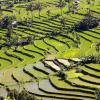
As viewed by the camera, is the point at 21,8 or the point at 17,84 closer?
the point at 17,84

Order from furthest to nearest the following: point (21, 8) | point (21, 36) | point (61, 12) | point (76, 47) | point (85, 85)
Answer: point (21, 8), point (61, 12), point (21, 36), point (76, 47), point (85, 85)

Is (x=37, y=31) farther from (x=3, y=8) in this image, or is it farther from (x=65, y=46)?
(x=3, y=8)

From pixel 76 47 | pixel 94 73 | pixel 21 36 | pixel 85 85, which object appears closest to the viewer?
pixel 85 85

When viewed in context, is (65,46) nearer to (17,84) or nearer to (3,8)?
(17,84)

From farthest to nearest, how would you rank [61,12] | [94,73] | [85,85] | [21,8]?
[21,8]
[61,12]
[94,73]
[85,85]

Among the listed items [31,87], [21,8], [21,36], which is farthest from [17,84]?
[21,8]

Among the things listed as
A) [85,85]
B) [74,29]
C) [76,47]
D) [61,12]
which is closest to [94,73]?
[85,85]
